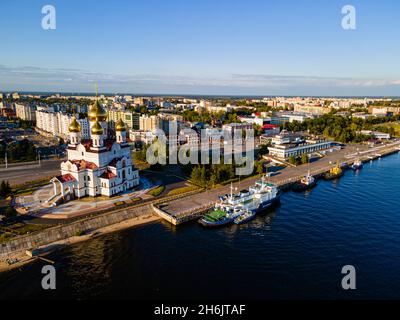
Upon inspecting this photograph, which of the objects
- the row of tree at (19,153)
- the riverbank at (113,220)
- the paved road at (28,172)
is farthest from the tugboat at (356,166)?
the row of tree at (19,153)

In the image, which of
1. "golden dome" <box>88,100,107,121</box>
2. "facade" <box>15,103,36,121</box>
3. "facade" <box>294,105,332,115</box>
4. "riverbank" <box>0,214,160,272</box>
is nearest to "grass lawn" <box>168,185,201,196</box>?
"riverbank" <box>0,214,160,272</box>

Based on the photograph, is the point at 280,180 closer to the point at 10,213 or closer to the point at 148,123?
the point at 10,213

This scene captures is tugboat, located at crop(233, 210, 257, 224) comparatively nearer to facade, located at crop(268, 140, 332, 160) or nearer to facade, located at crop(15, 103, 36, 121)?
facade, located at crop(268, 140, 332, 160)

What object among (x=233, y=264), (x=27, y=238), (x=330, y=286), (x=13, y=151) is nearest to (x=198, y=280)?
(x=233, y=264)

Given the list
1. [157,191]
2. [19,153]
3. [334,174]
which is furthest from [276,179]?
[19,153]

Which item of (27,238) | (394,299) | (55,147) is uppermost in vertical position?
(55,147)

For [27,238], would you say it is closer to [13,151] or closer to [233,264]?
[233,264]
